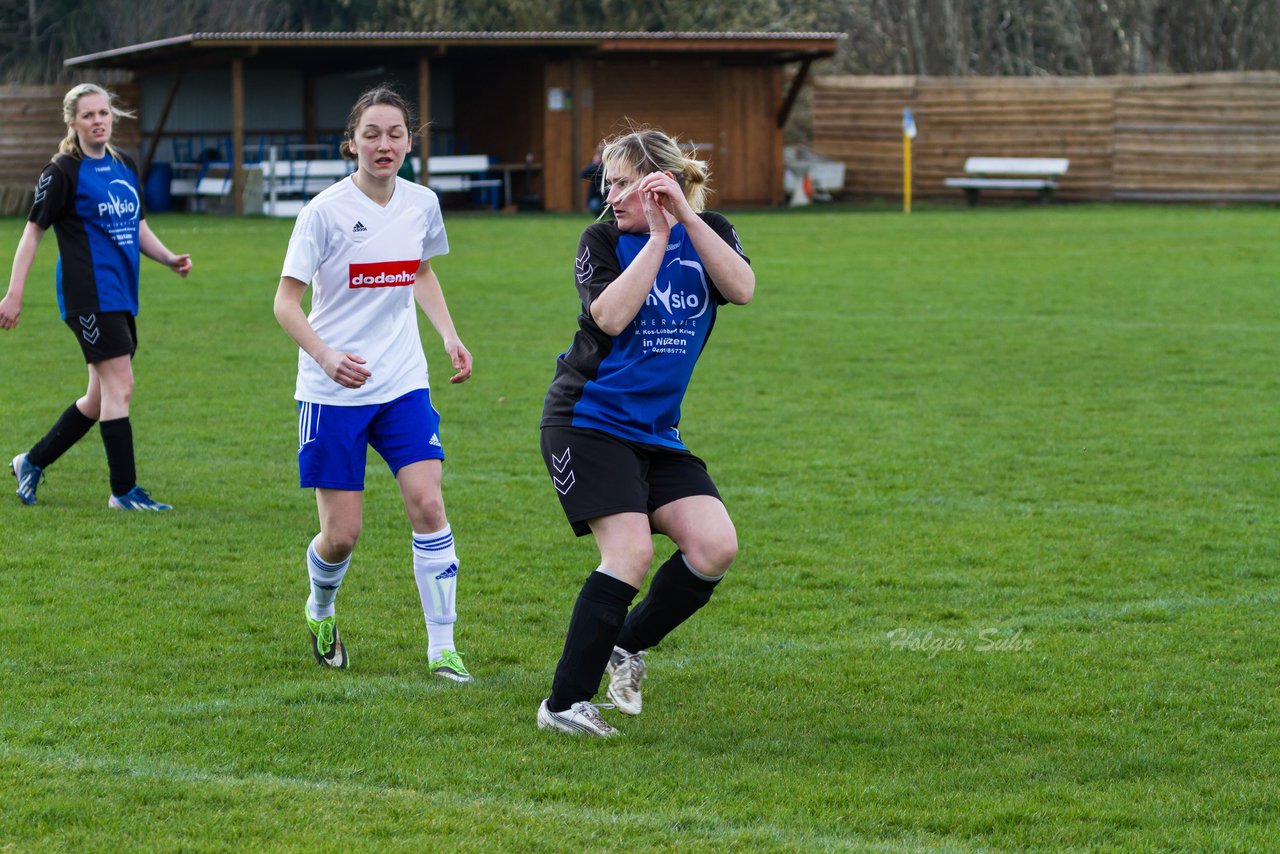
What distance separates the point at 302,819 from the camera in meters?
3.87

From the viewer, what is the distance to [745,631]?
18.9 feet

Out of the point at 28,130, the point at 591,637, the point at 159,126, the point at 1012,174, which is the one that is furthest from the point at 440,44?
the point at 591,637

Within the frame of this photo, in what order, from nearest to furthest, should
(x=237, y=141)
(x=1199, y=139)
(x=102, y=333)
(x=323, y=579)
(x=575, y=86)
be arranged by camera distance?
(x=323, y=579)
(x=102, y=333)
(x=237, y=141)
(x=575, y=86)
(x=1199, y=139)

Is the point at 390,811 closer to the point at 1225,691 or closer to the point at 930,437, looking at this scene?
the point at 1225,691

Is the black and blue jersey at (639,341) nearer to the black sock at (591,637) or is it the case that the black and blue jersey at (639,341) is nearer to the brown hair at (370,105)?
the black sock at (591,637)

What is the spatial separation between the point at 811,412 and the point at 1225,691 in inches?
227

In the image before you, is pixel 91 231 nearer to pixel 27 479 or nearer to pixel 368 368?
pixel 27 479

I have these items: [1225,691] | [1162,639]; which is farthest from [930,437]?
[1225,691]

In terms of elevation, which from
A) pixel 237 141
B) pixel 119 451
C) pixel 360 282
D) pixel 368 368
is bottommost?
pixel 119 451

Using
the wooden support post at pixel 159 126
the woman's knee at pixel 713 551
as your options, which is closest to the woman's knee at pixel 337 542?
the woman's knee at pixel 713 551

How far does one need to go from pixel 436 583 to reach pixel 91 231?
131 inches

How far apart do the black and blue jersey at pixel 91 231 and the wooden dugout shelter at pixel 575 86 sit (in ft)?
76.2

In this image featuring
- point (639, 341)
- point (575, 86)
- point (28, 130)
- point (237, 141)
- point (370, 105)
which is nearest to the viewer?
point (639, 341)

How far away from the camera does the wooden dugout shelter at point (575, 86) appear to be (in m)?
31.3
